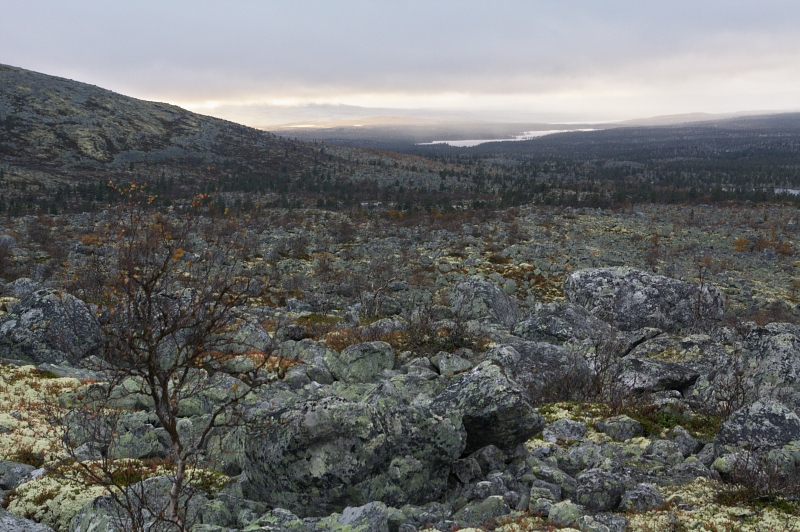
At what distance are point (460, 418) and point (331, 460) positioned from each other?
242 centimetres

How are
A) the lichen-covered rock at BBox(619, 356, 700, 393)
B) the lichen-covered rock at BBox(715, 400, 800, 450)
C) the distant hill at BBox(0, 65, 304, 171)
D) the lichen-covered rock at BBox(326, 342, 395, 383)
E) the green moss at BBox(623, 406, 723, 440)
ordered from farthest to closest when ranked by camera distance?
the distant hill at BBox(0, 65, 304, 171) → the lichen-covered rock at BBox(326, 342, 395, 383) → the lichen-covered rock at BBox(619, 356, 700, 393) → the green moss at BBox(623, 406, 723, 440) → the lichen-covered rock at BBox(715, 400, 800, 450)

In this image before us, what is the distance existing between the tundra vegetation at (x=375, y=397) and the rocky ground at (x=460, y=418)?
5 centimetres

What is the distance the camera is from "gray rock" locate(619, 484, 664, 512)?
7.05m

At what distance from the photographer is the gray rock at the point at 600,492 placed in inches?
282

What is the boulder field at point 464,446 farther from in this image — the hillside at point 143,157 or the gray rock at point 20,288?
the hillside at point 143,157

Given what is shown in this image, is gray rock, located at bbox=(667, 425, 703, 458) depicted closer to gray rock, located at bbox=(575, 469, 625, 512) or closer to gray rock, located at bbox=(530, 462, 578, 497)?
gray rock, located at bbox=(575, 469, 625, 512)

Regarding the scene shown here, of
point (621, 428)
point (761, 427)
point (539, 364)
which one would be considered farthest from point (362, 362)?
point (761, 427)

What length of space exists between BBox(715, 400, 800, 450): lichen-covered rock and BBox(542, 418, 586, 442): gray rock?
2.48m

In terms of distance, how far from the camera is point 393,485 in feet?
24.3

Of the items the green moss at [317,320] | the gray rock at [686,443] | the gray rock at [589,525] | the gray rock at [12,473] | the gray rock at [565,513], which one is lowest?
the green moss at [317,320]

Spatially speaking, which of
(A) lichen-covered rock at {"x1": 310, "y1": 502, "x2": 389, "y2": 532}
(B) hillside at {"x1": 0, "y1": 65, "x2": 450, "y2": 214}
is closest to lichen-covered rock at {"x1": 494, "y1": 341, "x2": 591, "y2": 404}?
(A) lichen-covered rock at {"x1": 310, "y1": 502, "x2": 389, "y2": 532}

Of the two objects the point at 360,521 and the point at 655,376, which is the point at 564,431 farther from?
the point at 360,521

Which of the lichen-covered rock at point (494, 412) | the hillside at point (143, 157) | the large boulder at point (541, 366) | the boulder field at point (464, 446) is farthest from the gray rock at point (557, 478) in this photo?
the hillside at point (143, 157)

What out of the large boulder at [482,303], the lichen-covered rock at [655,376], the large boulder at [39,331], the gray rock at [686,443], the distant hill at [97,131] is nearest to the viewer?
the gray rock at [686,443]
